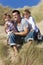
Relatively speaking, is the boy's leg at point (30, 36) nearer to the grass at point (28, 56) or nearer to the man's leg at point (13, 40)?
the grass at point (28, 56)

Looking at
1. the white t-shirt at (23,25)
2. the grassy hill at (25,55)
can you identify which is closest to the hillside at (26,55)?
the grassy hill at (25,55)

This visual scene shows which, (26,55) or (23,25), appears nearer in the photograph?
(26,55)

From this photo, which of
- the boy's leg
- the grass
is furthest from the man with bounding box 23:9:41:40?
the grass

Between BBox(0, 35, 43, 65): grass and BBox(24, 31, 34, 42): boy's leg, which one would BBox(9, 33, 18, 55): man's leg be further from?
BBox(24, 31, 34, 42): boy's leg

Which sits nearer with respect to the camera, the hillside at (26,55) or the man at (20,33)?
the hillside at (26,55)

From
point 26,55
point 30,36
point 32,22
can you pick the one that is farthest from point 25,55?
point 32,22

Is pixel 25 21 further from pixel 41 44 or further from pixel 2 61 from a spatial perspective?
pixel 2 61

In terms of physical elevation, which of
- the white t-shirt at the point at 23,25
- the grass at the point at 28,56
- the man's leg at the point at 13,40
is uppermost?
the white t-shirt at the point at 23,25

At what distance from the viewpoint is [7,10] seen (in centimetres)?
2067

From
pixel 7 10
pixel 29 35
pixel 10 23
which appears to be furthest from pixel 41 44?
pixel 7 10

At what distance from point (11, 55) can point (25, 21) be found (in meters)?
1.19

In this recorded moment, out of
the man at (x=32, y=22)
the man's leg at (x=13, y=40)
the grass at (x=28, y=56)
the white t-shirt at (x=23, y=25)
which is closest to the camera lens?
the grass at (x=28, y=56)

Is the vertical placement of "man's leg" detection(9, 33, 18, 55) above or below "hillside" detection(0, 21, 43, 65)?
above

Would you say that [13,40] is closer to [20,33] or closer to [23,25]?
[20,33]
